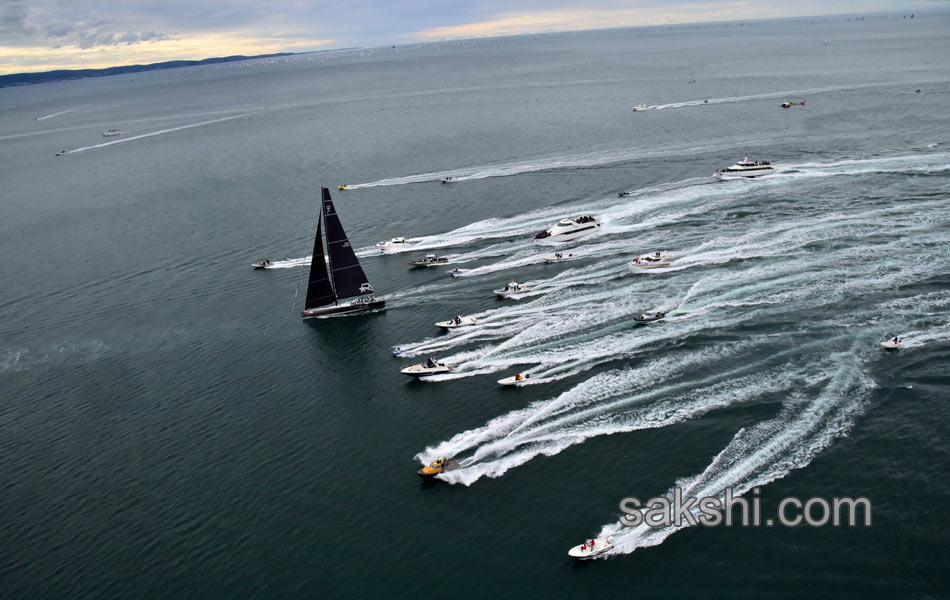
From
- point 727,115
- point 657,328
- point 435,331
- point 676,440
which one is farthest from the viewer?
point 727,115

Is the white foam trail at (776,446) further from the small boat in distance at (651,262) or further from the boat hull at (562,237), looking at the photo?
the boat hull at (562,237)

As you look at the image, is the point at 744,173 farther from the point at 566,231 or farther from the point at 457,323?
the point at 457,323

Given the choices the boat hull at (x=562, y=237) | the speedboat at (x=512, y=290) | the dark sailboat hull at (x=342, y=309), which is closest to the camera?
the speedboat at (x=512, y=290)

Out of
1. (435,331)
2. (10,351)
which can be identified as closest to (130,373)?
(10,351)

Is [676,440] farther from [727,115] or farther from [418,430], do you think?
[727,115]

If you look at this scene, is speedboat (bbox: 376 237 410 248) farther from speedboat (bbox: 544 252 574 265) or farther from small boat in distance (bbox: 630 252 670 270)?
small boat in distance (bbox: 630 252 670 270)

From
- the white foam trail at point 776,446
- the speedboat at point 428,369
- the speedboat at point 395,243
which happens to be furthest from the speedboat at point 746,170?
the speedboat at point 428,369
